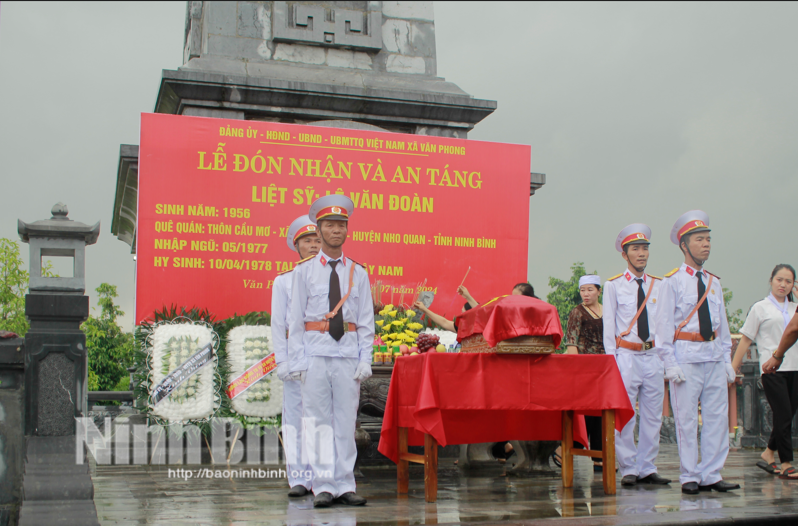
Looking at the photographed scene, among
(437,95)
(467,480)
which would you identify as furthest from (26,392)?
(437,95)

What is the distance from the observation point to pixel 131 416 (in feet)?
24.5

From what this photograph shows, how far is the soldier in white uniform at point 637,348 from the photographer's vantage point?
6121mm

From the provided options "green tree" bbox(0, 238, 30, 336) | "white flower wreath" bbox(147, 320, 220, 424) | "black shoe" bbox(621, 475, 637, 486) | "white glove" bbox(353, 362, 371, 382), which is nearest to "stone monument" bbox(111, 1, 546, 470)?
"white flower wreath" bbox(147, 320, 220, 424)

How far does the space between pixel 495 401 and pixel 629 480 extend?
1671 mm

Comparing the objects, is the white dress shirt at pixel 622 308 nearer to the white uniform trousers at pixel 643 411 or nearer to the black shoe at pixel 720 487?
the white uniform trousers at pixel 643 411

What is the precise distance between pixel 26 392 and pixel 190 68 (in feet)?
15.1

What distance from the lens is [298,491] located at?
209 inches

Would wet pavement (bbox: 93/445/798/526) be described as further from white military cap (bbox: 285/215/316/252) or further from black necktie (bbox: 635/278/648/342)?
white military cap (bbox: 285/215/316/252)

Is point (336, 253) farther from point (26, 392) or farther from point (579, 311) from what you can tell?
point (579, 311)

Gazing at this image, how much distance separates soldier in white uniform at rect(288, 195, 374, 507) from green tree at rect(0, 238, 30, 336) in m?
22.4

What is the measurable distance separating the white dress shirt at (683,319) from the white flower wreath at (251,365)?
3.65m

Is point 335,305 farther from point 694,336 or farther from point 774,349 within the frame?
point 774,349

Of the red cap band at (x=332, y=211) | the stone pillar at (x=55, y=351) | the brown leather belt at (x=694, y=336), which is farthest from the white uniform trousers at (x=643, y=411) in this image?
the stone pillar at (x=55, y=351)

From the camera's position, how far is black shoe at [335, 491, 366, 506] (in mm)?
4949
